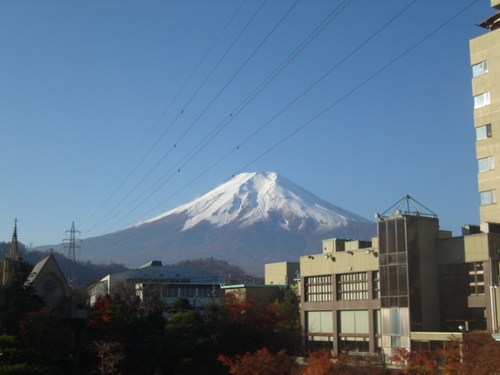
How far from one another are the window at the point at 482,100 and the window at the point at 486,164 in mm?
3696

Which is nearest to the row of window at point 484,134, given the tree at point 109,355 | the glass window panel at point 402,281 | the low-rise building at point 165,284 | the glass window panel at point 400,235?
the glass window panel at point 400,235

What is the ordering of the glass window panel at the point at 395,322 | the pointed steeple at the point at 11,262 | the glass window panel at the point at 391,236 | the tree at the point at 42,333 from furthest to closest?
1. the pointed steeple at the point at 11,262
2. the tree at the point at 42,333
3. the glass window panel at the point at 391,236
4. the glass window panel at the point at 395,322

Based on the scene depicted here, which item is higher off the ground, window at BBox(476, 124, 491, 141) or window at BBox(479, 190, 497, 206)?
window at BBox(476, 124, 491, 141)

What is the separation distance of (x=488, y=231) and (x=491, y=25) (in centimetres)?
1450

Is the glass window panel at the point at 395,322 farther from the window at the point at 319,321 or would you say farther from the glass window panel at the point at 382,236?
the window at the point at 319,321

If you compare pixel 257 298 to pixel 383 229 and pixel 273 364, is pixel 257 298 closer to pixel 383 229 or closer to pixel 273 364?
pixel 383 229

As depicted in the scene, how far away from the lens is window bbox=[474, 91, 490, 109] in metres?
42.2

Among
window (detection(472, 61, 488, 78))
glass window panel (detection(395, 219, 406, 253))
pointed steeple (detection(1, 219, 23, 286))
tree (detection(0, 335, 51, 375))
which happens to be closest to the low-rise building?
pointed steeple (detection(1, 219, 23, 286))

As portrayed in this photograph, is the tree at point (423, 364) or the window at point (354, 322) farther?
the window at point (354, 322)

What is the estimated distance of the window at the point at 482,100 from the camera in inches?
1661

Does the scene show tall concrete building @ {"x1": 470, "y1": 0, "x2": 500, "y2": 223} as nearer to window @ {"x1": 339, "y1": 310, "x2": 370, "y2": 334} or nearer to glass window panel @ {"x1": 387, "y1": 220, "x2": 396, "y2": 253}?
glass window panel @ {"x1": 387, "y1": 220, "x2": 396, "y2": 253}

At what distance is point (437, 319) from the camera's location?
40969 mm

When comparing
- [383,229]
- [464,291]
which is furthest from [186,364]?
[464,291]

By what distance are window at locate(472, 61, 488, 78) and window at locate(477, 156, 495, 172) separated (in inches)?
233
